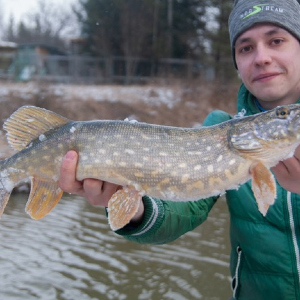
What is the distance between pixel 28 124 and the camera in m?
2.06

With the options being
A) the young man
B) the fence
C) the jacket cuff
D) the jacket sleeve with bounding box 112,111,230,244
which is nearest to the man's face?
the young man

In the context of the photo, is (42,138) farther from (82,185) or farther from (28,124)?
(82,185)

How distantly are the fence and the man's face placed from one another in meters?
17.8

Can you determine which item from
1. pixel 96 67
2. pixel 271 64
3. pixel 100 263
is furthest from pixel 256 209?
pixel 96 67

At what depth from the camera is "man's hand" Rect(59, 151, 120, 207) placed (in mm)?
1906

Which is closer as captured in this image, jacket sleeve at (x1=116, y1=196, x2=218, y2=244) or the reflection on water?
jacket sleeve at (x1=116, y1=196, x2=218, y2=244)

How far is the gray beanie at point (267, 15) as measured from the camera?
239 centimetres

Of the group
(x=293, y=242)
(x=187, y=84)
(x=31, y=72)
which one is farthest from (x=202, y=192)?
(x=31, y=72)

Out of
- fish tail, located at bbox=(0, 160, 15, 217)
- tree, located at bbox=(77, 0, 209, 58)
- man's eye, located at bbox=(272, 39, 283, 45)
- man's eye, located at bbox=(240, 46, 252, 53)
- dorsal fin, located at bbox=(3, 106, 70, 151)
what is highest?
tree, located at bbox=(77, 0, 209, 58)

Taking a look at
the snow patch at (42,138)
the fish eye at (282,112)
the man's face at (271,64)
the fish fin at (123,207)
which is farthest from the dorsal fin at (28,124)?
the man's face at (271,64)

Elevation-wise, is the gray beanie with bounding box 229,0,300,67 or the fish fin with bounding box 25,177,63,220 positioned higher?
the gray beanie with bounding box 229,0,300,67

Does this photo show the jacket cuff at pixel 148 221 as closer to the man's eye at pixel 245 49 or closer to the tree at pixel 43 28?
the man's eye at pixel 245 49

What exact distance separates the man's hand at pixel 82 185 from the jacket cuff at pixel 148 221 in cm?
19

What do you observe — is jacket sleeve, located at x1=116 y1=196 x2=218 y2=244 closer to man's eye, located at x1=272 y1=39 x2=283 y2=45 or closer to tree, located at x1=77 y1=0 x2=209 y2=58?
man's eye, located at x1=272 y1=39 x2=283 y2=45
